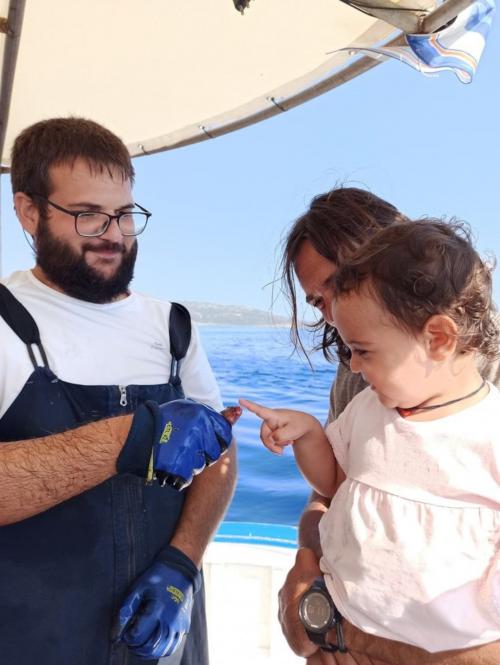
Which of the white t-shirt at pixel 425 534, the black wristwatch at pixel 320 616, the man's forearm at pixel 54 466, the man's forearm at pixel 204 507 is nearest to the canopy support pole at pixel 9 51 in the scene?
the man's forearm at pixel 54 466

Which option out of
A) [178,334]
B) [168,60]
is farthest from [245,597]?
[168,60]

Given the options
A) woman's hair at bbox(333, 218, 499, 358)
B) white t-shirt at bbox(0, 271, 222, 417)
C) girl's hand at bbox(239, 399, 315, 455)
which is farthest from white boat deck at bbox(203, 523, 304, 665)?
woman's hair at bbox(333, 218, 499, 358)

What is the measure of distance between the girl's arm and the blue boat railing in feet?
7.43

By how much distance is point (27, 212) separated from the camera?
1709 millimetres

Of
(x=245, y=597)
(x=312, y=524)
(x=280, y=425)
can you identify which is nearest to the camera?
(x=280, y=425)

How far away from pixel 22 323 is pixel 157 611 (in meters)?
0.82

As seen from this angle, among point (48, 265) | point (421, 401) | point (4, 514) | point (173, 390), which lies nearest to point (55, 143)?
point (48, 265)

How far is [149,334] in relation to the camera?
1726 mm

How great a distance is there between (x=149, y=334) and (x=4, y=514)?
2.15ft

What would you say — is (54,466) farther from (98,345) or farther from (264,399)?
(264,399)

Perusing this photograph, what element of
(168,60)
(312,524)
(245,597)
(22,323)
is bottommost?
(245,597)

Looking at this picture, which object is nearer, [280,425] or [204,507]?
[280,425]

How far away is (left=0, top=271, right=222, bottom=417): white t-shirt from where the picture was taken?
1.43 meters

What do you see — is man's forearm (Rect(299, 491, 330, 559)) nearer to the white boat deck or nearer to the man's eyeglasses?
the man's eyeglasses
